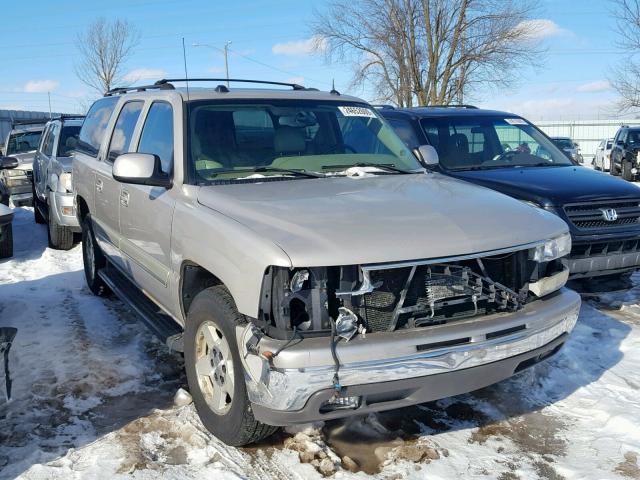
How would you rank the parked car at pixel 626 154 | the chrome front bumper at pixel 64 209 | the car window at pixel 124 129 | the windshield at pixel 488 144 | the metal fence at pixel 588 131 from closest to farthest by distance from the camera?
the car window at pixel 124 129
the windshield at pixel 488 144
the chrome front bumper at pixel 64 209
the parked car at pixel 626 154
the metal fence at pixel 588 131

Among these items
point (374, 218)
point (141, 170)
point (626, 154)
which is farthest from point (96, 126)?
point (626, 154)

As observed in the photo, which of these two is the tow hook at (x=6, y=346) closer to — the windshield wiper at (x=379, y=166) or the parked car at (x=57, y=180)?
the windshield wiper at (x=379, y=166)

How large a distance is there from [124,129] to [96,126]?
1.15 metres

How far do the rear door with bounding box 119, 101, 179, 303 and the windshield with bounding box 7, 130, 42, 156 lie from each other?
1097 centimetres

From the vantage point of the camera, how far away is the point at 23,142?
14.7 meters

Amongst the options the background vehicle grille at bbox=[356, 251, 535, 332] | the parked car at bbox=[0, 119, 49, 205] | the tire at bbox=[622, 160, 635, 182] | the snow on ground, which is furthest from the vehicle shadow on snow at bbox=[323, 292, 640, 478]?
the tire at bbox=[622, 160, 635, 182]

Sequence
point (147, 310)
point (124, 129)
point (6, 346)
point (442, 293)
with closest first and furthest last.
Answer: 1. point (442, 293)
2. point (6, 346)
3. point (147, 310)
4. point (124, 129)

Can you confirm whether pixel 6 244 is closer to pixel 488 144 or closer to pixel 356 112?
pixel 356 112

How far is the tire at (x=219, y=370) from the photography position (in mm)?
3168

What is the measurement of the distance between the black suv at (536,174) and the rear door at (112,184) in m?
2.37

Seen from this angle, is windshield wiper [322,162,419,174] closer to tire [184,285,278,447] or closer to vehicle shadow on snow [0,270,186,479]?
tire [184,285,278,447]

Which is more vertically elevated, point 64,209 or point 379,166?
point 379,166

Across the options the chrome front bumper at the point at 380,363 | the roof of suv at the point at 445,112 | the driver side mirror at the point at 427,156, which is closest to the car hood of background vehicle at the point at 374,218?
the chrome front bumper at the point at 380,363

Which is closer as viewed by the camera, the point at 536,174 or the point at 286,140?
the point at 286,140
